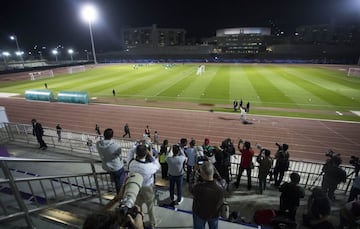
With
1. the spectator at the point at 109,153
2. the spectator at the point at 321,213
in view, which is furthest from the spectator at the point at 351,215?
the spectator at the point at 109,153

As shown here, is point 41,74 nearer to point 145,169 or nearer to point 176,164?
point 176,164

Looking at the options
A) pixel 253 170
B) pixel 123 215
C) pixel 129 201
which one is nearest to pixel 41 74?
pixel 253 170

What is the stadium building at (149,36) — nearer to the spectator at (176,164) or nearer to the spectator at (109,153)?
the spectator at (176,164)

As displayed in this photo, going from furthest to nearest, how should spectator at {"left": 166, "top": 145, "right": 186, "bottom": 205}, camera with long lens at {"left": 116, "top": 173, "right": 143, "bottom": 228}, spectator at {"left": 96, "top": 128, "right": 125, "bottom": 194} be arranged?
spectator at {"left": 166, "top": 145, "right": 186, "bottom": 205}
spectator at {"left": 96, "top": 128, "right": 125, "bottom": 194}
camera with long lens at {"left": 116, "top": 173, "right": 143, "bottom": 228}

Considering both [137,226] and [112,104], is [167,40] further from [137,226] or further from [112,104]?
[137,226]

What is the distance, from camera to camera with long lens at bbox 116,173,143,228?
2.10 metres


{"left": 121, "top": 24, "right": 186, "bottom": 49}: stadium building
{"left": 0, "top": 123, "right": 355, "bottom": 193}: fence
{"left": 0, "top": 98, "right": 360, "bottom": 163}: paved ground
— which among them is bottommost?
{"left": 0, "top": 98, "right": 360, "bottom": 163}: paved ground

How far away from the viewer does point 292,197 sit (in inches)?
184

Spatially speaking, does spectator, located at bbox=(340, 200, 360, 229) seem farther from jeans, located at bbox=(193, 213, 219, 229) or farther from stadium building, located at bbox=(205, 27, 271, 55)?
stadium building, located at bbox=(205, 27, 271, 55)

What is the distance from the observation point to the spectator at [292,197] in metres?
4.65

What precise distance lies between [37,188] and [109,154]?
222 centimetres

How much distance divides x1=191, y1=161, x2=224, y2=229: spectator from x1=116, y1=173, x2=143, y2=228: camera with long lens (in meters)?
1.12

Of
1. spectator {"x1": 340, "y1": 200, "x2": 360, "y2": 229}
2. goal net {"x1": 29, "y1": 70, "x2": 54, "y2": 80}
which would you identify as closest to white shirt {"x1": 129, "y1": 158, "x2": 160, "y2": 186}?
spectator {"x1": 340, "y1": 200, "x2": 360, "y2": 229}

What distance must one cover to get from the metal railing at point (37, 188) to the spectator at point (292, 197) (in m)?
4.03
